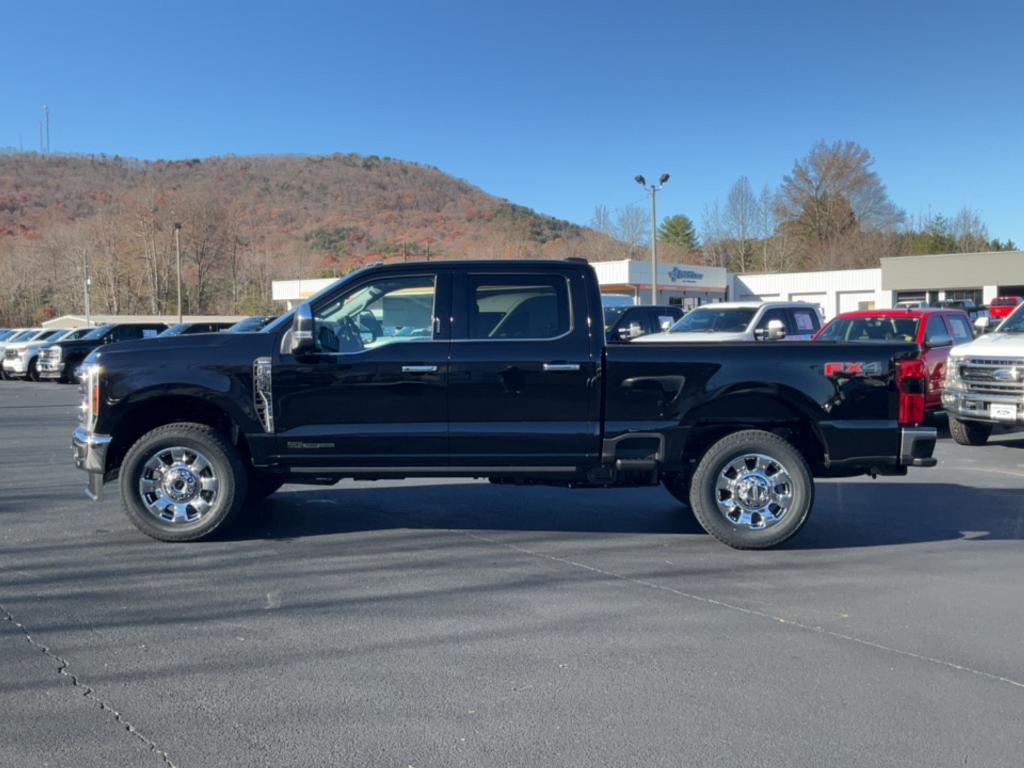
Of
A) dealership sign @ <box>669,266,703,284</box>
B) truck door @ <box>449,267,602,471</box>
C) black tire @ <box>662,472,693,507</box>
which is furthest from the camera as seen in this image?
dealership sign @ <box>669,266,703,284</box>

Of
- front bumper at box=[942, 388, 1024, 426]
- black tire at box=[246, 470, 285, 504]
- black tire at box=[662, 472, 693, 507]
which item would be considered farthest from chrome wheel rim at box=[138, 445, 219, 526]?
front bumper at box=[942, 388, 1024, 426]

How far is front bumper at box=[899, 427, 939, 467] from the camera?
658cm

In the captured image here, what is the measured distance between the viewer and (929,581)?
19.3ft

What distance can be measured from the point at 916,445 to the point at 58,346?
84.1ft

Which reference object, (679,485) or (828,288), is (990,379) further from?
(828,288)

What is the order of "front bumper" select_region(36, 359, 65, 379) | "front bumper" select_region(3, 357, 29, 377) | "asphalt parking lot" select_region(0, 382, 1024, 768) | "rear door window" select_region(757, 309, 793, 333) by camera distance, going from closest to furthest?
"asphalt parking lot" select_region(0, 382, 1024, 768)
"rear door window" select_region(757, 309, 793, 333)
"front bumper" select_region(36, 359, 65, 379)
"front bumper" select_region(3, 357, 29, 377)

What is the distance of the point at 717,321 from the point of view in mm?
16797

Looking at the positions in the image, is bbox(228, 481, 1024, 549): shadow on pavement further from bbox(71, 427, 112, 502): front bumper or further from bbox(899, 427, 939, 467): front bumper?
bbox(71, 427, 112, 502): front bumper

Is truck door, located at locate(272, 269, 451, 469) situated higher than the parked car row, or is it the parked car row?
the parked car row

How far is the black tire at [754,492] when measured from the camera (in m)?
6.58

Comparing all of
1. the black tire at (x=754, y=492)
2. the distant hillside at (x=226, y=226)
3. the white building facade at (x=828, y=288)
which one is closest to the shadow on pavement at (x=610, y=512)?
the black tire at (x=754, y=492)

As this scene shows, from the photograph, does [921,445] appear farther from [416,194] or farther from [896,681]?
[416,194]

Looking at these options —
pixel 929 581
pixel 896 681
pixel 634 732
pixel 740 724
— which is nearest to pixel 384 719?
pixel 634 732

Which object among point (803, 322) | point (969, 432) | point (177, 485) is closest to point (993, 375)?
point (969, 432)
